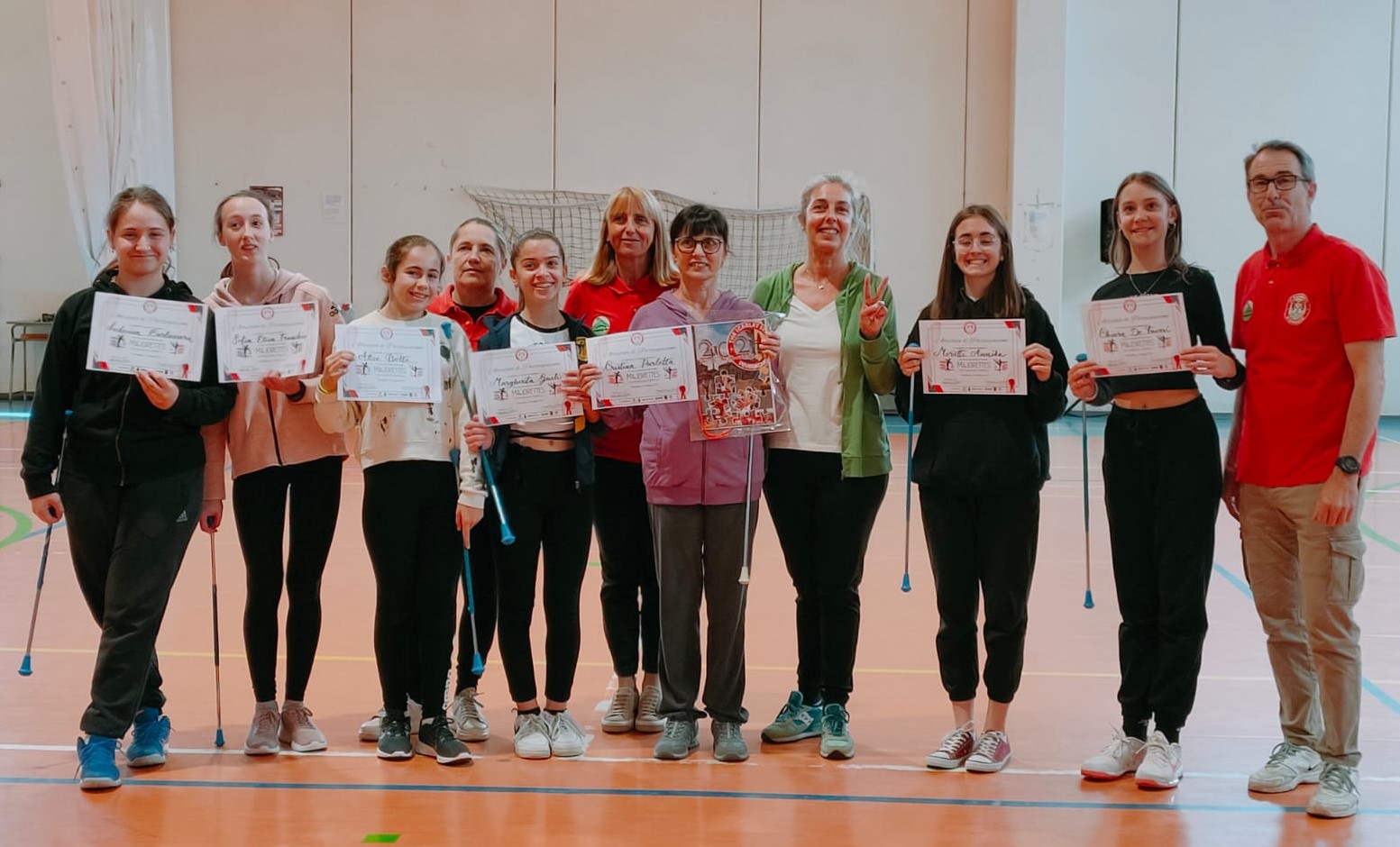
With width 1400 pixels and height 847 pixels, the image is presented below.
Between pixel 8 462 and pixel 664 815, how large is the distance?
9.06 metres

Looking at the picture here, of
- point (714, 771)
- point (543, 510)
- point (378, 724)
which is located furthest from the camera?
point (378, 724)

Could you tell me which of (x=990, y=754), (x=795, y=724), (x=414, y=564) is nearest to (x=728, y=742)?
(x=795, y=724)

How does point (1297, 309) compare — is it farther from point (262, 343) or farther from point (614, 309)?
point (262, 343)

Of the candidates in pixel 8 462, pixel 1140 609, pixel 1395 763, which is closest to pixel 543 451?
pixel 1140 609

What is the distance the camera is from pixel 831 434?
13.0ft

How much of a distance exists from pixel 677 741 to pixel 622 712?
384 millimetres

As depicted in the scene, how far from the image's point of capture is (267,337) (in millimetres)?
3730

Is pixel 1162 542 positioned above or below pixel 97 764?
above

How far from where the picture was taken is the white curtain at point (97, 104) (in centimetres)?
1165

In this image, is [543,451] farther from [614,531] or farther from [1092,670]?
[1092,670]

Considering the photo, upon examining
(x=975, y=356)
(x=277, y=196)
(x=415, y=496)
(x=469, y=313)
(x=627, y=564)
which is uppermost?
(x=277, y=196)

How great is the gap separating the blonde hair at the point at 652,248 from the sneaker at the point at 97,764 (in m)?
2.11

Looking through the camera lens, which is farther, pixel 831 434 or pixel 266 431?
pixel 831 434

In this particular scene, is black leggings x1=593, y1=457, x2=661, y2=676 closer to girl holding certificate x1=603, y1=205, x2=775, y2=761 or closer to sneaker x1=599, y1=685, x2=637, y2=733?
sneaker x1=599, y1=685, x2=637, y2=733
